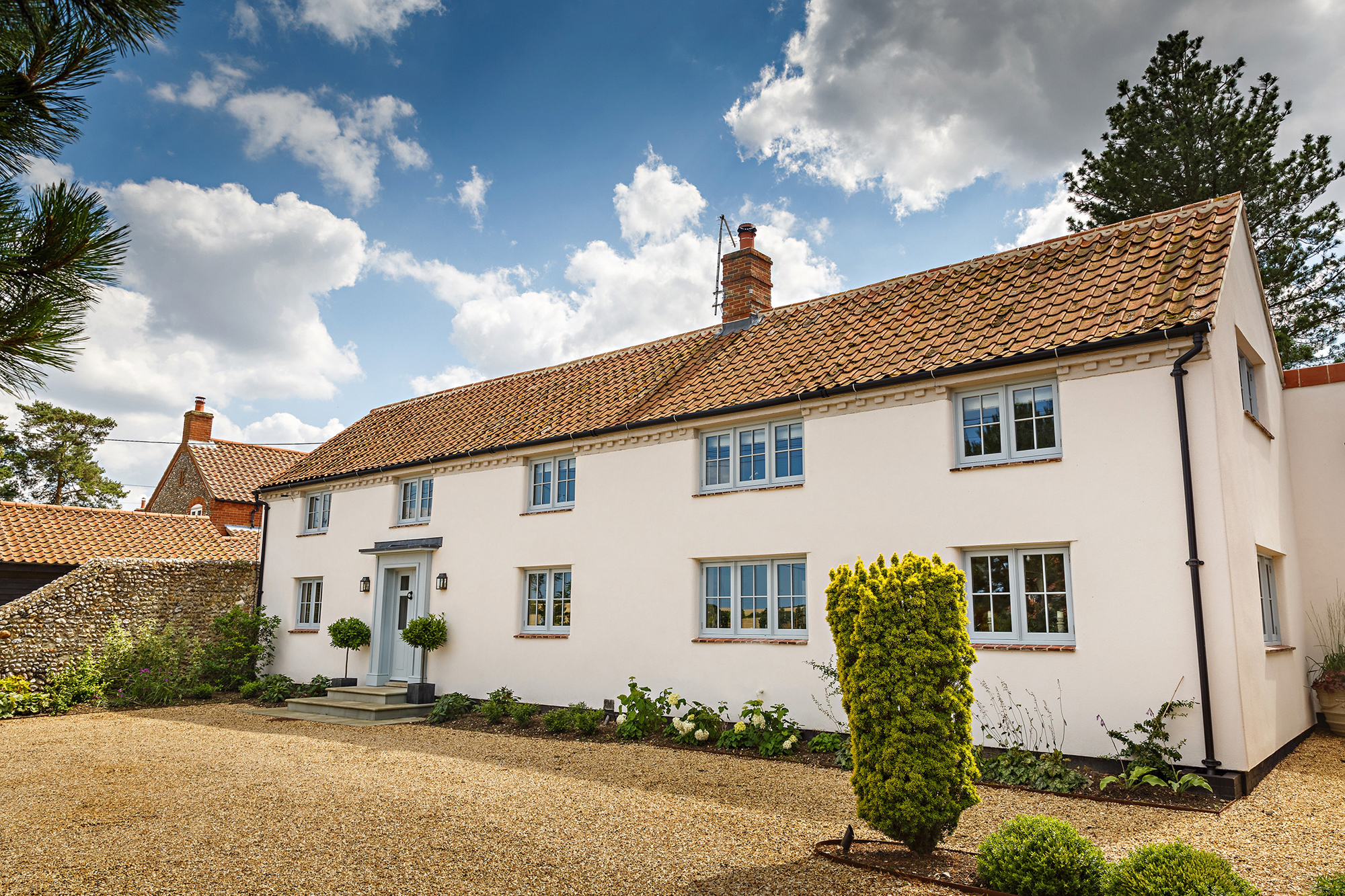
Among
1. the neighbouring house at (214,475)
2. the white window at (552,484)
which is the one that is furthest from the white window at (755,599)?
the neighbouring house at (214,475)

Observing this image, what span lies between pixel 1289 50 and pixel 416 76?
63.7 feet

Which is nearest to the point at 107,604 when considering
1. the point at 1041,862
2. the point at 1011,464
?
the point at 1011,464

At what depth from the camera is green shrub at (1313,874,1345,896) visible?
14.0 feet

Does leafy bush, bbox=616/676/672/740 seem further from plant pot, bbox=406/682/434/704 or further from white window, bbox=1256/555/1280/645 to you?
white window, bbox=1256/555/1280/645

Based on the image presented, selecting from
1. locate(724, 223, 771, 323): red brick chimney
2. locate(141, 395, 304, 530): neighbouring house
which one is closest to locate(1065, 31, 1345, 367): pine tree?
locate(724, 223, 771, 323): red brick chimney

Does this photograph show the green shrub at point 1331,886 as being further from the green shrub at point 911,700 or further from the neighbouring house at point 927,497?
the neighbouring house at point 927,497

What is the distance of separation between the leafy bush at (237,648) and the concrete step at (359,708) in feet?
12.5

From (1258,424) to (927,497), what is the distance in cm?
481

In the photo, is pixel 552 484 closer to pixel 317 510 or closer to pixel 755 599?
pixel 755 599

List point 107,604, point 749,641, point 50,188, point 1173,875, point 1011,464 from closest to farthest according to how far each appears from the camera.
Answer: point 50,188, point 1173,875, point 1011,464, point 749,641, point 107,604

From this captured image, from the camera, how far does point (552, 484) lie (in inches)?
607

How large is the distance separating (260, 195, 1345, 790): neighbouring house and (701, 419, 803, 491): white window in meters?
0.04

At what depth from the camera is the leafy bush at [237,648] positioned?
62.4ft

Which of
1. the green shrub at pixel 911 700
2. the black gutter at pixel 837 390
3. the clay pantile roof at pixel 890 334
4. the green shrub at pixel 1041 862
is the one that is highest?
the clay pantile roof at pixel 890 334
